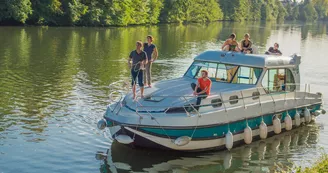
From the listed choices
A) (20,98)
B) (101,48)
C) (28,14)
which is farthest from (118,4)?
(20,98)

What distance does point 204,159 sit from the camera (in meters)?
16.0

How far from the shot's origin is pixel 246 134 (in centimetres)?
1709

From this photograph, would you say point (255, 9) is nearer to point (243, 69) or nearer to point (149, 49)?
point (243, 69)

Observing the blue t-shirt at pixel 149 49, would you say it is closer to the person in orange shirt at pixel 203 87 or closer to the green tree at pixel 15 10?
the person in orange shirt at pixel 203 87

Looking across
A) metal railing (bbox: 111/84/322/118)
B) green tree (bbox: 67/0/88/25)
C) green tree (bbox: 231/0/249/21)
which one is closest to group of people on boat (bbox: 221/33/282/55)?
metal railing (bbox: 111/84/322/118)

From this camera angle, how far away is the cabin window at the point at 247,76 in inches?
729

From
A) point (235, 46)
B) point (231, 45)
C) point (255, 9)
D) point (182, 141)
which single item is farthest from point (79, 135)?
point (255, 9)

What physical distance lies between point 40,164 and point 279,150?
28.6 feet

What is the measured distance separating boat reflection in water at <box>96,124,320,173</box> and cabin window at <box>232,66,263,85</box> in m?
2.41

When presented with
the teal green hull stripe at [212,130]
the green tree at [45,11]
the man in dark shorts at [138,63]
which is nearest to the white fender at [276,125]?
the teal green hull stripe at [212,130]

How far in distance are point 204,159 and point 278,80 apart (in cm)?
566

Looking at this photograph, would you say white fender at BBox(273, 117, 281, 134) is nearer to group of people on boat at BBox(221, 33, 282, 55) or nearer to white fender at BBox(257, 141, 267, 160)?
white fender at BBox(257, 141, 267, 160)

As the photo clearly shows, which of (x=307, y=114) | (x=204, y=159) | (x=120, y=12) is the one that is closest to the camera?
(x=204, y=159)

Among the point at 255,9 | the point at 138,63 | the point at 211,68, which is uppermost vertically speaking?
the point at 255,9
